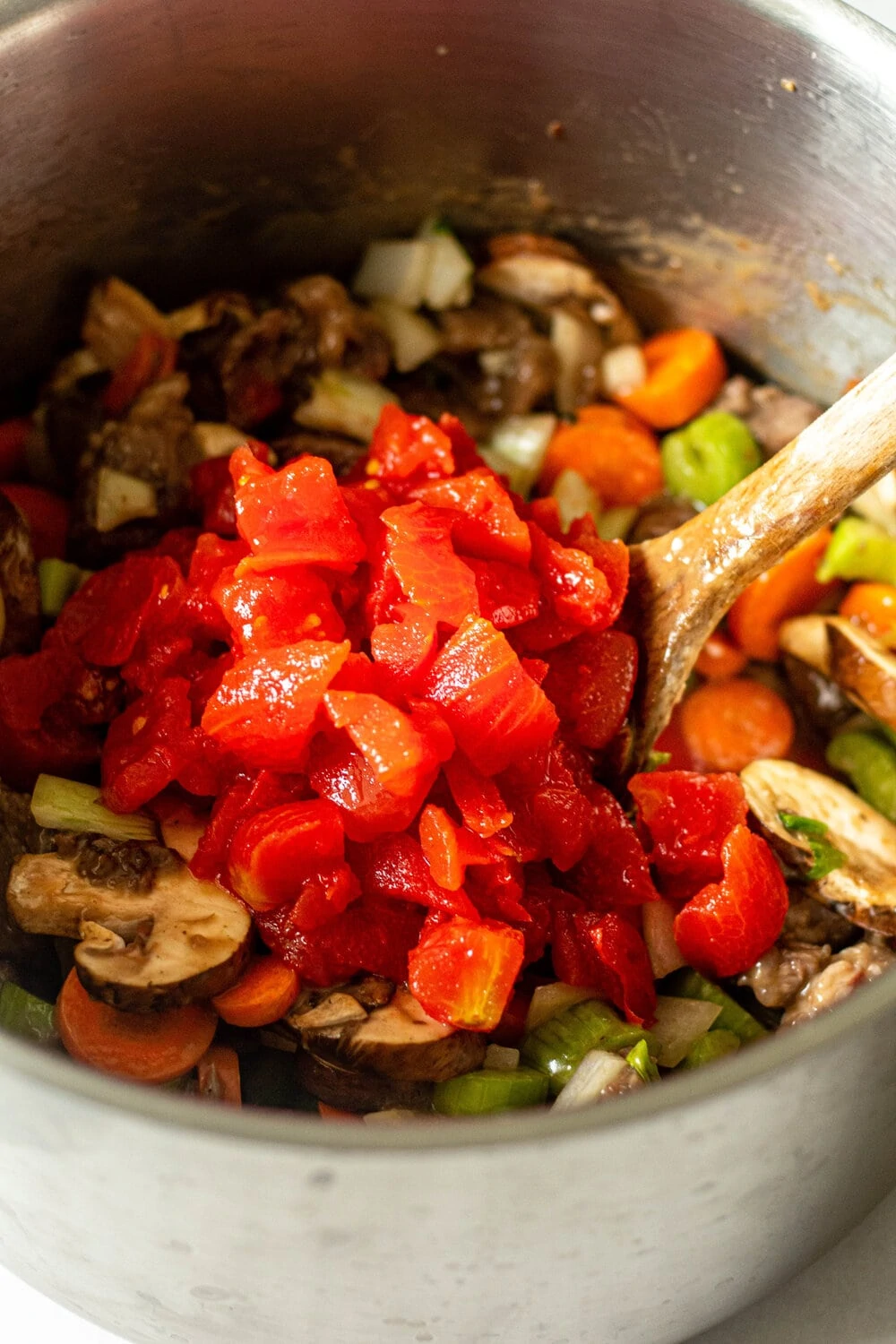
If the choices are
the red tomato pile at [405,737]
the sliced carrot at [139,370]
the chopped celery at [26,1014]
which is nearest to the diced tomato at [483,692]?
the red tomato pile at [405,737]

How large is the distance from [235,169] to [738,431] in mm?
1115

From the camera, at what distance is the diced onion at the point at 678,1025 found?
190 cm

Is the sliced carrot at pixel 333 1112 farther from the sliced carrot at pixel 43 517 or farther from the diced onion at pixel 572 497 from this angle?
the diced onion at pixel 572 497

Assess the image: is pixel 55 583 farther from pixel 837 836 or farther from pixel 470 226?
pixel 837 836

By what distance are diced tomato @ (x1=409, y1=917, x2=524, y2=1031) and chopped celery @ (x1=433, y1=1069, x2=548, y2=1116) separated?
74 mm

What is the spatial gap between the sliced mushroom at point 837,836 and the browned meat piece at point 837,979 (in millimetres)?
54

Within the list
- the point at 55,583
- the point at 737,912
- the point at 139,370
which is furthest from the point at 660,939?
the point at 139,370

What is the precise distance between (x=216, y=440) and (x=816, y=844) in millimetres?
1315

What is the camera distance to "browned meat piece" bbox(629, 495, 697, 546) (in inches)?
100

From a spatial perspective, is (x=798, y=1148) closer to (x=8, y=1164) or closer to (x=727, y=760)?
(x=8, y=1164)

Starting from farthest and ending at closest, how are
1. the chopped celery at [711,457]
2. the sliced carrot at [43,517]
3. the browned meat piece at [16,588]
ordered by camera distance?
the chopped celery at [711,457] < the sliced carrot at [43,517] < the browned meat piece at [16,588]

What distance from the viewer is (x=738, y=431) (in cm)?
263

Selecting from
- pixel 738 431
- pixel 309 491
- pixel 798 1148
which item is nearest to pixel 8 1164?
pixel 798 1148

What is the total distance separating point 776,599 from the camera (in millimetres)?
2525
